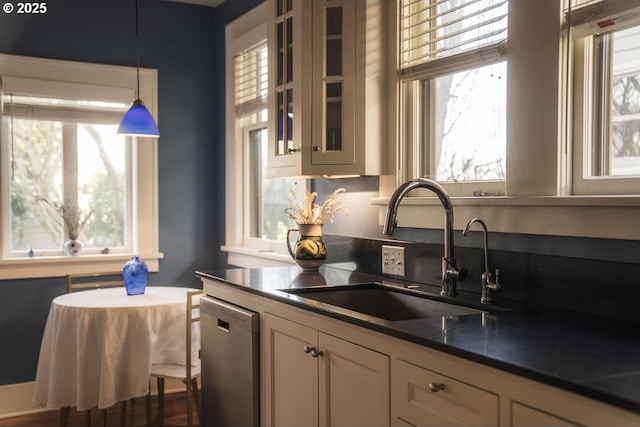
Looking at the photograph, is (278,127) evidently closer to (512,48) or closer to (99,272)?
(512,48)

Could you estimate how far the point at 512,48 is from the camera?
2.12 meters

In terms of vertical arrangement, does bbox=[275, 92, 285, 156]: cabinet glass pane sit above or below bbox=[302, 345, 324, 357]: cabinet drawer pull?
above

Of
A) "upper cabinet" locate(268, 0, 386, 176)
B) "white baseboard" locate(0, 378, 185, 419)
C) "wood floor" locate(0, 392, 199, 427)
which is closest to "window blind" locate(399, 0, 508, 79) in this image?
"upper cabinet" locate(268, 0, 386, 176)

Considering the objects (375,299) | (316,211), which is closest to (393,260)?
(375,299)

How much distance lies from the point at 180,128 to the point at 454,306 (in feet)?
9.37

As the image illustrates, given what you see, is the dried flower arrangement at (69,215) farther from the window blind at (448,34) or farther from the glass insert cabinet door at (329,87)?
the window blind at (448,34)

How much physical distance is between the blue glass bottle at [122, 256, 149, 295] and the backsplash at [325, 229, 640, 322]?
1.62 m

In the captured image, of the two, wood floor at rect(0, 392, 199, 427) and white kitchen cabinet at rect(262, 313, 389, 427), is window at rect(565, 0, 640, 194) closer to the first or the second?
white kitchen cabinet at rect(262, 313, 389, 427)

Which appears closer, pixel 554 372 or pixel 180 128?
pixel 554 372

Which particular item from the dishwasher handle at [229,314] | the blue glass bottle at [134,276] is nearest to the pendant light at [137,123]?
the blue glass bottle at [134,276]

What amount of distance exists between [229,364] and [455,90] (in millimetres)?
1458

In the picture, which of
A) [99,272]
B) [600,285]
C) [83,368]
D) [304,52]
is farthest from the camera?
[99,272]

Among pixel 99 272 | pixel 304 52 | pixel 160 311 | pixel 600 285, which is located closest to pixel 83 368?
pixel 160 311

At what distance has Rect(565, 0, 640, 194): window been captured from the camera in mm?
1832
